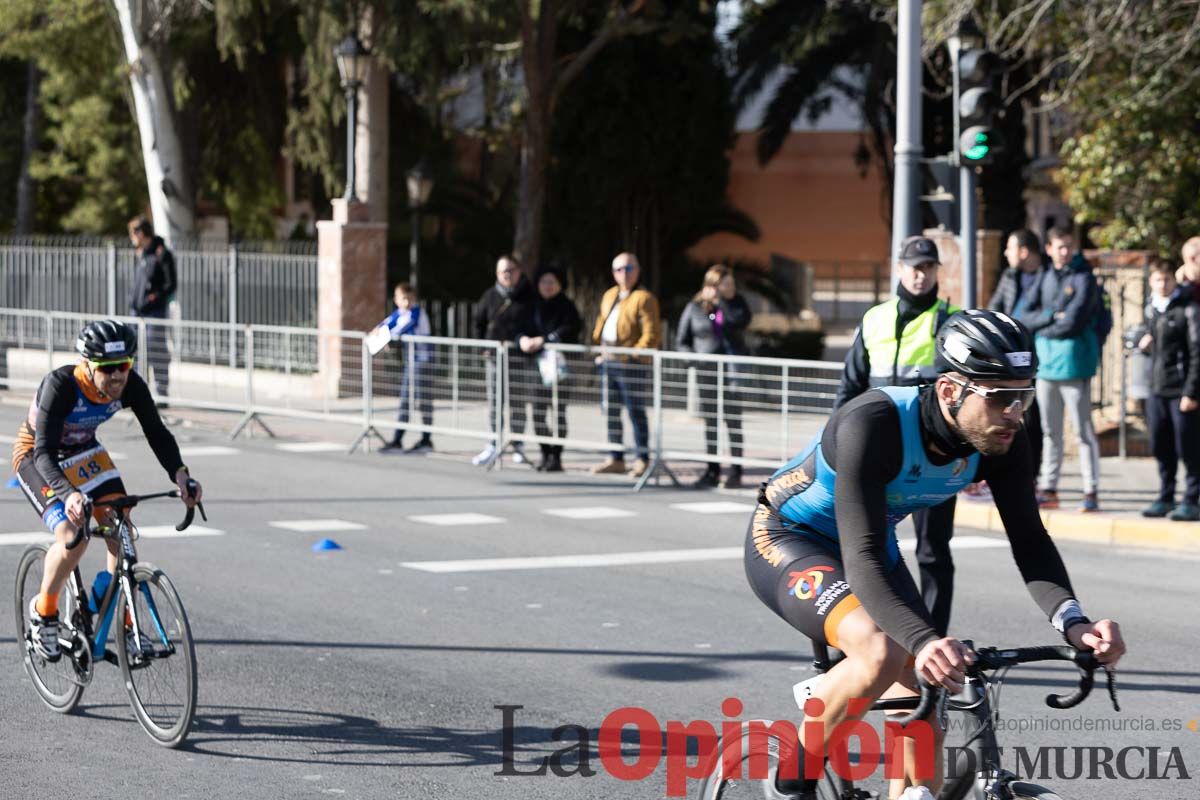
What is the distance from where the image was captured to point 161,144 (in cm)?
2688

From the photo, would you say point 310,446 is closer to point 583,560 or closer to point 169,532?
point 169,532

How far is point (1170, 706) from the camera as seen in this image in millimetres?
7238

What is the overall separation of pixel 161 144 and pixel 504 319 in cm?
1284

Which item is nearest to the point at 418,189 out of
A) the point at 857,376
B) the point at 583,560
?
the point at 583,560

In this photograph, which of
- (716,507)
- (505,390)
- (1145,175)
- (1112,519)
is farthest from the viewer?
(1145,175)

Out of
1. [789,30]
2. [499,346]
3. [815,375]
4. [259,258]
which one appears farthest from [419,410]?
[789,30]

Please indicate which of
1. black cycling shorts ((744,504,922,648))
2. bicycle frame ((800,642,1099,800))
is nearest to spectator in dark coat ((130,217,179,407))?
black cycling shorts ((744,504,922,648))

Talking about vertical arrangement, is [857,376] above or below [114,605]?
above

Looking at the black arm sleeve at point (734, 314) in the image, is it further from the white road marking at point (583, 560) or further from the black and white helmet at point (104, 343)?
the black and white helmet at point (104, 343)

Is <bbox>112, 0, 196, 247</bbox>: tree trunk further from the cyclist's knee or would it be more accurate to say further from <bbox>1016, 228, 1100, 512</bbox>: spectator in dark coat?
the cyclist's knee

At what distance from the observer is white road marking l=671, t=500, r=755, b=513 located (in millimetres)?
13183

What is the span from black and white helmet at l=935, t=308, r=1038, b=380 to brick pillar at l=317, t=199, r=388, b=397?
19.3m

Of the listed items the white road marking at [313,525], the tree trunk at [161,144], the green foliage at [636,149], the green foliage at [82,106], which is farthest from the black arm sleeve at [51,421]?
the green foliage at [82,106]

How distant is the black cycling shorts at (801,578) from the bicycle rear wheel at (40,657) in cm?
348
